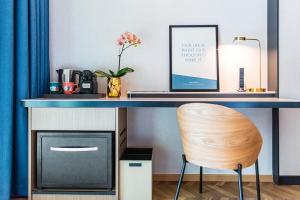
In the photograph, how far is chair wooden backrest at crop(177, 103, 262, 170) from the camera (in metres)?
1.56

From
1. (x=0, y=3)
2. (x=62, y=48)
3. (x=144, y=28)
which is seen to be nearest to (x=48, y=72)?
(x=62, y=48)

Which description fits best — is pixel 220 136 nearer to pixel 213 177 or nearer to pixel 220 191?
pixel 220 191

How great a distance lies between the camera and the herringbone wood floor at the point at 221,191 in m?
2.17

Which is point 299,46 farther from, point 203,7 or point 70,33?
point 70,33

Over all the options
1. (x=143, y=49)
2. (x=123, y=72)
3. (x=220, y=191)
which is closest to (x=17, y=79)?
(x=123, y=72)

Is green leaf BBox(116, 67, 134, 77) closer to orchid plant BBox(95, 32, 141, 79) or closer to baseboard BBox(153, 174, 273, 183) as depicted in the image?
orchid plant BBox(95, 32, 141, 79)

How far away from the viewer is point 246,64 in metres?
2.60

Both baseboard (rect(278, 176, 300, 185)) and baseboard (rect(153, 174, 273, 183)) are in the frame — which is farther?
baseboard (rect(153, 174, 273, 183))

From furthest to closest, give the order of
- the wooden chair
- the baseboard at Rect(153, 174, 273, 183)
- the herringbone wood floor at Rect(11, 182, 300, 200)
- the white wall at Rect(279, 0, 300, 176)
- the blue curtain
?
1. the baseboard at Rect(153, 174, 273, 183)
2. the white wall at Rect(279, 0, 300, 176)
3. the herringbone wood floor at Rect(11, 182, 300, 200)
4. the blue curtain
5. the wooden chair

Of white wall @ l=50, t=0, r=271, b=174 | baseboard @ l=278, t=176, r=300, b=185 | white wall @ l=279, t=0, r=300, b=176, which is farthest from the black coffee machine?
baseboard @ l=278, t=176, r=300, b=185

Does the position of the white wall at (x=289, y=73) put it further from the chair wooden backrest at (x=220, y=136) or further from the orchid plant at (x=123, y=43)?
the orchid plant at (x=123, y=43)

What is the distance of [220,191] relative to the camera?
231 cm

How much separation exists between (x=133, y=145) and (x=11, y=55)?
1268mm

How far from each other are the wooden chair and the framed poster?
0.94m
